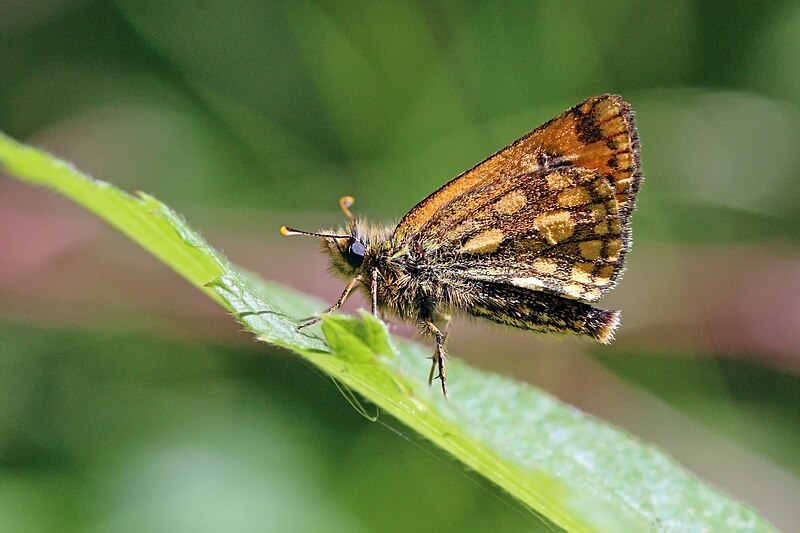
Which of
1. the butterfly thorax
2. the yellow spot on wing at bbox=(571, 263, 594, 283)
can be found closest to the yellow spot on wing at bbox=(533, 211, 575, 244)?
the yellow spot on wing at bbox=(571, 263, 594, 283)

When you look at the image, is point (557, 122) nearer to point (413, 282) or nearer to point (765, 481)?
point (413, 282)

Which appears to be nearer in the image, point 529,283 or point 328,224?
point 529,283

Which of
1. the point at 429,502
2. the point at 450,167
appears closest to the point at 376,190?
the point at 450,167

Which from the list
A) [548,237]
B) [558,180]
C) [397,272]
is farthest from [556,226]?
[397,272]

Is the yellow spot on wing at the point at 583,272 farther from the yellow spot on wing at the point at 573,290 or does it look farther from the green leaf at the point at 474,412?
the green leaf at the point at 474,412

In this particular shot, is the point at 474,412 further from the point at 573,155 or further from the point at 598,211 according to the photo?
the point at 573,155

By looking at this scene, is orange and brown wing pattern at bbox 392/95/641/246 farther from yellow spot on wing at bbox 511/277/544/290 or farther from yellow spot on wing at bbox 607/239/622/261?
yellow spot on wing at bbox 511/277/544/290

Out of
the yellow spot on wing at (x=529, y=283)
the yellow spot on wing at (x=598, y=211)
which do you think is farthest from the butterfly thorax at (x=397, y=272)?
the yellow spot on wing at (x=598, y=211)
